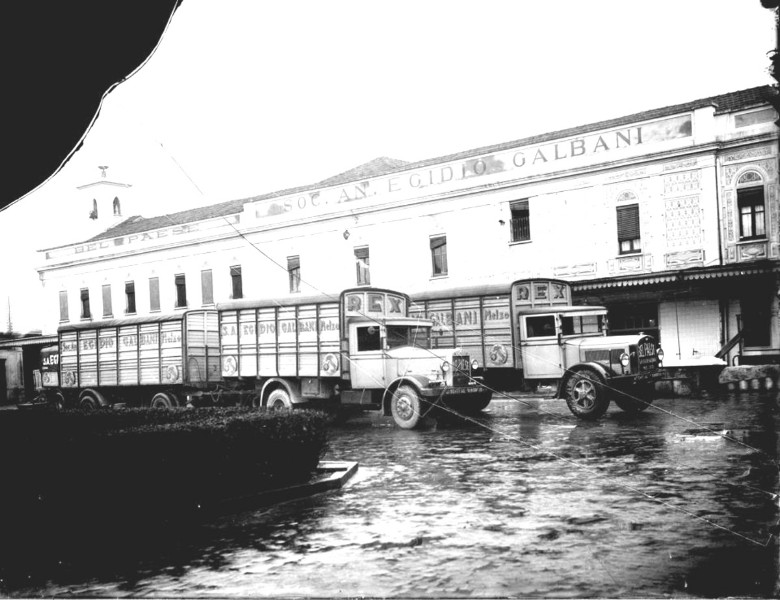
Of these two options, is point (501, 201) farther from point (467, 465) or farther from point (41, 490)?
point (41, 490)

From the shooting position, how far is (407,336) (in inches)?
653

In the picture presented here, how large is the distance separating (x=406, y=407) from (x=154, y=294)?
928 inches

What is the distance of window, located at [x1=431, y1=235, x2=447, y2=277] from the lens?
1094 inches

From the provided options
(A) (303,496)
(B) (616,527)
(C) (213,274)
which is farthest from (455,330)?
(C) (213,274)

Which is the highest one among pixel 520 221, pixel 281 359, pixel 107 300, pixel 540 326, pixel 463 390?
pixel 520 221

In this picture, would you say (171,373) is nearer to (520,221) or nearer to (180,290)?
(520,221)

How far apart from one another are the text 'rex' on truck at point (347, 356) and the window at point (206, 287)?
49.9ft

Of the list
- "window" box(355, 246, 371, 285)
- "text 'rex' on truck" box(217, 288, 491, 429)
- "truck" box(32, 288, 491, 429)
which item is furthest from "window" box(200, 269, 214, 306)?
"text 'rex' on truck" box(217, 288, 491, 429)

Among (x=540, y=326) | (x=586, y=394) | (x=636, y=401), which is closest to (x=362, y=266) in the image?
(x=540, y=326)

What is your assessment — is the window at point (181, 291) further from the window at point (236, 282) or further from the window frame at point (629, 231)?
the window frame at point (629, 231)

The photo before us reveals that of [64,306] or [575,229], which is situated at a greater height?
[575,229]

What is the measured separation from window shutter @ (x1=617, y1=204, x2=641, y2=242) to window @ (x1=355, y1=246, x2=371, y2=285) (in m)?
10.2

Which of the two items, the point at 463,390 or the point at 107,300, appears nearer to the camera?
the point at 463,390

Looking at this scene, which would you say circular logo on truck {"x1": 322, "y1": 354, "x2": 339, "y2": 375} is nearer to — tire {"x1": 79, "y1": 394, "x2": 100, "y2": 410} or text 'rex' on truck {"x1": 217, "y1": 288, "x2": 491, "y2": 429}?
text 'rex' on truck {"x1": 217, "y1": 288, "x2": 491, "y2": 429}
